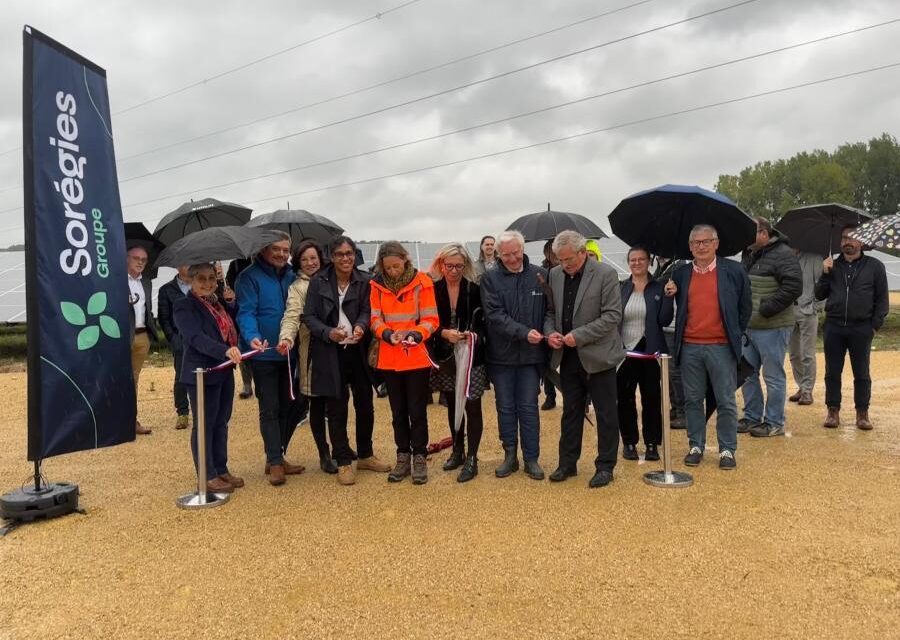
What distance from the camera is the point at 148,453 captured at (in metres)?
6.17

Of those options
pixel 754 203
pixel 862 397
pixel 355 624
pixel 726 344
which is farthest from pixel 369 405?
pixel 754 203

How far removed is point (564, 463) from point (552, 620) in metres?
2.06

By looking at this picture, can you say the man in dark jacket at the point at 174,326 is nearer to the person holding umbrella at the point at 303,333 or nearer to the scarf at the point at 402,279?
the person holding umbrella at the point at 303,333

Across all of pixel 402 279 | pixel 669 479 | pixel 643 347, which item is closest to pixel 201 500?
pixel 402 279

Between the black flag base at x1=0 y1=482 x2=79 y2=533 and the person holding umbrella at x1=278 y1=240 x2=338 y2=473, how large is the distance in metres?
1.70

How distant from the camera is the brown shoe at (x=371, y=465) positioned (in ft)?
17.3

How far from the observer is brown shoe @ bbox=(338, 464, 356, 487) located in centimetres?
494

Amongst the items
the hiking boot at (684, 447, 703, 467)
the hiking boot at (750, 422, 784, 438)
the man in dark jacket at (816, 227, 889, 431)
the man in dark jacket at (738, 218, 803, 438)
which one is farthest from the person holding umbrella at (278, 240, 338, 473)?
the man in dark jacket at (816, 227, 889, 431)

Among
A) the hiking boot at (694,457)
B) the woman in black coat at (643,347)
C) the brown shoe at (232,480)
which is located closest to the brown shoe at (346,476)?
the brown shoe at (232,480)

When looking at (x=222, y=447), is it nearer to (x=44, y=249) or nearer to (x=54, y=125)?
(x=44, y=249)

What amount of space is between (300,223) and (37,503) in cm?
419

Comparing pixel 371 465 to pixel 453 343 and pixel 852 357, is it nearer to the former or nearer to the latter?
pixel 453 343

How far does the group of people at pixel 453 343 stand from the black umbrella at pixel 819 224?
257 centimetres

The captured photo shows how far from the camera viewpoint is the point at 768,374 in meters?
6.06
